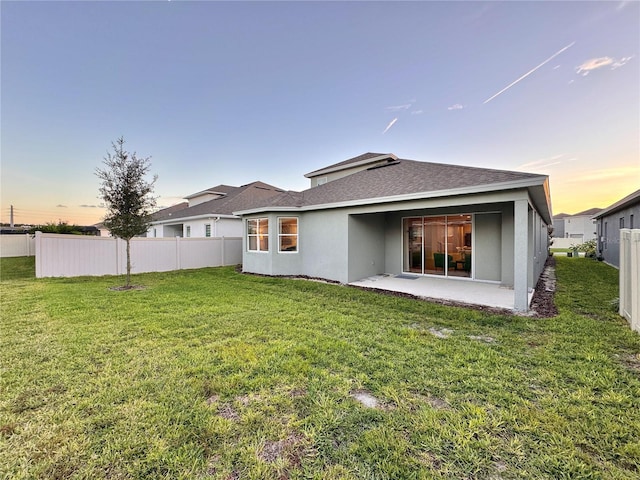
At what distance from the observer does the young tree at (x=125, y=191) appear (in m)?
9.05

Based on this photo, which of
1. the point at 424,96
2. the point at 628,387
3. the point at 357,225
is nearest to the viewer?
the point at 628,387

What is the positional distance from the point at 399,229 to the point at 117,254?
42.7ft

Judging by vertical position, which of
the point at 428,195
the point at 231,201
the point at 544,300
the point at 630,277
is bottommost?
the point at 544,300

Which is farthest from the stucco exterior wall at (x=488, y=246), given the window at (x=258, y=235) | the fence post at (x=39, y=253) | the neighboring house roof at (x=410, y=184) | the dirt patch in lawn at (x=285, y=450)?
the fence post at (x=39, y=253)

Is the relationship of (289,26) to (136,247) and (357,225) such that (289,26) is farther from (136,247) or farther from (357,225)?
(136,247)

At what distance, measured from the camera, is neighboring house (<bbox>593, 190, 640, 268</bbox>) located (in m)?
11.6

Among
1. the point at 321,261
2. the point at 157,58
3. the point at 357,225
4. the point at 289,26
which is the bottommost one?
the point at 321,261

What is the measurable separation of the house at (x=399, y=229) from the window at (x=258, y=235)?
46 millimetres

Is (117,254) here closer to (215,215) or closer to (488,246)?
(215,215)

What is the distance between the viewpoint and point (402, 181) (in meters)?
9.55

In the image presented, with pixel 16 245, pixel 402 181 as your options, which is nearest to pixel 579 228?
pixel 402 181

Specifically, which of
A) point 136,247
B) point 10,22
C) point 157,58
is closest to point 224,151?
point 157,58

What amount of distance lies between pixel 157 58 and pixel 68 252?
912 cm

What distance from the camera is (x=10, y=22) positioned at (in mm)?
8484
